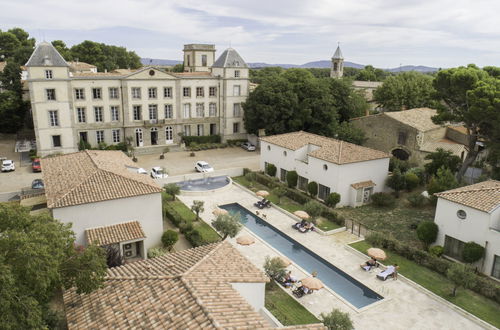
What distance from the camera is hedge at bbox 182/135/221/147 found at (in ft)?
190

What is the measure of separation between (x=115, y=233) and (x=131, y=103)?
33.1 metres

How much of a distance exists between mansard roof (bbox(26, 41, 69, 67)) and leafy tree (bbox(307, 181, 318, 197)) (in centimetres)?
3374

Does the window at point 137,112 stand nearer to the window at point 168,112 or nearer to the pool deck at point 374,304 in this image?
the window at point 168,112

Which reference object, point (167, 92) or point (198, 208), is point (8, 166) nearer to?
point (167, 92)

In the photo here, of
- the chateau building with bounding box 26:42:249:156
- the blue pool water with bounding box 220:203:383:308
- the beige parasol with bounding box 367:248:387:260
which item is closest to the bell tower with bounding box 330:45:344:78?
the chateau building with bounding box 26:42:249:156

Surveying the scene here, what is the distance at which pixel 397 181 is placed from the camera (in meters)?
37.7

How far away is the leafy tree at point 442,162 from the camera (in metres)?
39.8

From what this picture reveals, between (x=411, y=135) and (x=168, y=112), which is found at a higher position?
(x=168, y=112)

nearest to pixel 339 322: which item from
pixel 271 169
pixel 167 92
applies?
pixel 271 169

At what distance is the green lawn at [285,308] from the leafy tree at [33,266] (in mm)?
9778

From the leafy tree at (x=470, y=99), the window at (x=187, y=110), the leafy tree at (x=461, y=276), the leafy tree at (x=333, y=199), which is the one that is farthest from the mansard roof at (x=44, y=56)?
the leafy tree at (x=461, y=276)

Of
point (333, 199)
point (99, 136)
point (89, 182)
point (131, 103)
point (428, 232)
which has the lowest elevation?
point (333, 199)

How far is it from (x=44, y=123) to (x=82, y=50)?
47840 millimetres

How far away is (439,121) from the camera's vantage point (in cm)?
3925
